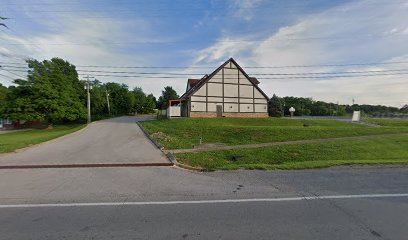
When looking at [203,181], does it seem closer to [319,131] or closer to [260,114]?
[319,131]

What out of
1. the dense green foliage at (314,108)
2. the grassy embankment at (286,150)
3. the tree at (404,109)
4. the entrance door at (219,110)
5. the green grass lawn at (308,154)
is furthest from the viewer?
the tree at (404,109)

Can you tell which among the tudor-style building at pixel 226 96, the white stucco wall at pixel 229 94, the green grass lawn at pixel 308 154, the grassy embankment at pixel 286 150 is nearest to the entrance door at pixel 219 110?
the tudor-style building at pixel 226 96

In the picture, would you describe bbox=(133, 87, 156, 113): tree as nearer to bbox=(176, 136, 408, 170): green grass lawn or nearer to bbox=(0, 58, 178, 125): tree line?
bbox=(0, 58, 178, 125): tree line

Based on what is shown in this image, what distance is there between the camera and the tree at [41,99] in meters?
34.0

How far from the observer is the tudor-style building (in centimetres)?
3375

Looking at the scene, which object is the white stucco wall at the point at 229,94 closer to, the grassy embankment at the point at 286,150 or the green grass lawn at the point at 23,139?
the grassy embankment at the point at 286,150

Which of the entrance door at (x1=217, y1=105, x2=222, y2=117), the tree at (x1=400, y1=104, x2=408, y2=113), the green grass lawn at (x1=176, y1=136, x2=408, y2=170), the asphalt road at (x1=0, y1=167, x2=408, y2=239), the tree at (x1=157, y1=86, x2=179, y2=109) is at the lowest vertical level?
the green grass lawn at (x1=176, y1=136, x2=408, y2=170)

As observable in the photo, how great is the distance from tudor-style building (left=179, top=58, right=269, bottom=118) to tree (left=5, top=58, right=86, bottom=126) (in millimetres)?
18107

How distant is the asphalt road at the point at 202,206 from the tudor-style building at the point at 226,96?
25853 millimetres

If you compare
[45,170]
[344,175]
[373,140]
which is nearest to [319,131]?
[373,140]

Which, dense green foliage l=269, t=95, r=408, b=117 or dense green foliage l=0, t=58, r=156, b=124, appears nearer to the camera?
dense green foliage l=0, t=58, r=156, b=124

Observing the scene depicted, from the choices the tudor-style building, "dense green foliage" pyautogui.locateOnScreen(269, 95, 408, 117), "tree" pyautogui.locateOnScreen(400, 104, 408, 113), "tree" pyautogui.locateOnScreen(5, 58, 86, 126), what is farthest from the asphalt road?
"tree" pyautogui.locateOnScreen(400, 104, 408, 113)

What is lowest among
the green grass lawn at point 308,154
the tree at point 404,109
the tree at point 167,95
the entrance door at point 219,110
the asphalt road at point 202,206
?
the green grass lawn at point 308,154

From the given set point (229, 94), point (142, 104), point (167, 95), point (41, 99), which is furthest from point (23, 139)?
point (167, 95)
